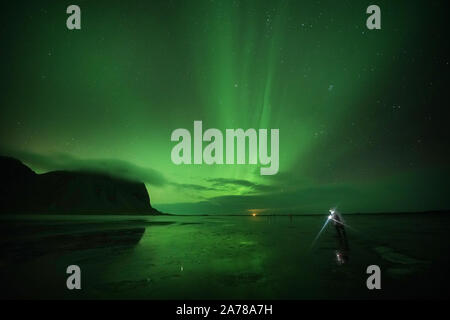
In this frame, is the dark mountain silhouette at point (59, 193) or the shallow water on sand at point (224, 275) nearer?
the shallow water on sand at point (224, 275)

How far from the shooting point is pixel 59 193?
172 meters

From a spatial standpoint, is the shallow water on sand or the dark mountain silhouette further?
the dark mountain silhouette

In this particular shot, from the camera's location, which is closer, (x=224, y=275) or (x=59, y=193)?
(x=224, y=275)

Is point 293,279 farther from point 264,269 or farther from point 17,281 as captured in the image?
point 17,281

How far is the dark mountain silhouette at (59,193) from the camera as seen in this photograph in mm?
160875

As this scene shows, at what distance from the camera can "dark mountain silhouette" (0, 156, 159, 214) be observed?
16088 cm

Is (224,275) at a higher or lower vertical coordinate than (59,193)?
lower

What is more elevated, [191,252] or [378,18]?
[378,18]
